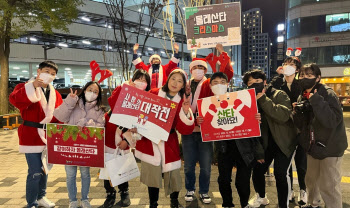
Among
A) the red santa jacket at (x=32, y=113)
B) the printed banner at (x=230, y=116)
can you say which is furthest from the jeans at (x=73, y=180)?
the printed banner at (x=230, y=116)

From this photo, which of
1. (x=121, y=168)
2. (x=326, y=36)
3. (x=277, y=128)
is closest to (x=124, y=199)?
(x=121, y=168)

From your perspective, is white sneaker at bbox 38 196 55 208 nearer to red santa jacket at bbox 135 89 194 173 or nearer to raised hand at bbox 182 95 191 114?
red santa jacket at bbox 135 89 194 173

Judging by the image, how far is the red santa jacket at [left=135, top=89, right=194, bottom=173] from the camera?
3.08 metres

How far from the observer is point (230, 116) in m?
3.20

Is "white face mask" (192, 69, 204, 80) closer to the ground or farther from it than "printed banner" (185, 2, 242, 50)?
closer to the ground

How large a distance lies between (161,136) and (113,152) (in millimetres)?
986

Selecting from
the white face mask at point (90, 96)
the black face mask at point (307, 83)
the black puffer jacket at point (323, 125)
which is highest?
the black face mask at point (307, 83)

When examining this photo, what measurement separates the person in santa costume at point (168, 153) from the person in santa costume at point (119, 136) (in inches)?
9.2

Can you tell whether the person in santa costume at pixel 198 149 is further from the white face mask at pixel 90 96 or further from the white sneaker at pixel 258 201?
the white face mask at pixel 90 96

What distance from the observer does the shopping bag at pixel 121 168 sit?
124 inches

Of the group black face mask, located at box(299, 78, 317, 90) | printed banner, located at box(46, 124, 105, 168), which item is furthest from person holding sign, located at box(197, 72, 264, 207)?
printed banner, located at box(46, 124, 105, 168)

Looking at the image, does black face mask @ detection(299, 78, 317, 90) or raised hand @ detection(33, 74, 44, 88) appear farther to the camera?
raised hand @ detection(33, 74, 44, 88)

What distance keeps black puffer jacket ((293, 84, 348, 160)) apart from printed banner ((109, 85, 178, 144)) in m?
1.67

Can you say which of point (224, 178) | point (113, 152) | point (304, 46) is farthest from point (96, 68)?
point (304, 46)
